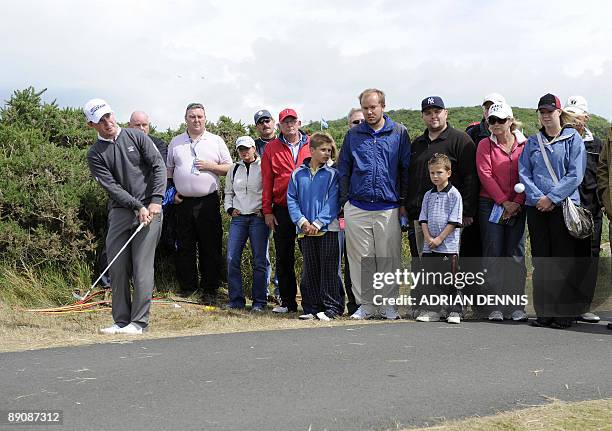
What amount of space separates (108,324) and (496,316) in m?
4.28

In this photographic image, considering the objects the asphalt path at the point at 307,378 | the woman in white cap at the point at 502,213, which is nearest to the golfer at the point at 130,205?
the asphalt path at the point at 307,378

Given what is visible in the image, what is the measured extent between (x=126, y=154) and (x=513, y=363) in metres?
4.36

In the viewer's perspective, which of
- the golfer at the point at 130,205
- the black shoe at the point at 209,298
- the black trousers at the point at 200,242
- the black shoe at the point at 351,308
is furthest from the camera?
the black shoe at the point at 209,298

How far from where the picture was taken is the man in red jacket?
9508 mm

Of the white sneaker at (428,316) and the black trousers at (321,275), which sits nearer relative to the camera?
the white sneaker at (428,316)

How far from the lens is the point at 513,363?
6.41 m

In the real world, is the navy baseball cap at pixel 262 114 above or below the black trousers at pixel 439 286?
above

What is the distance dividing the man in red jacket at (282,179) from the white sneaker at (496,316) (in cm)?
247

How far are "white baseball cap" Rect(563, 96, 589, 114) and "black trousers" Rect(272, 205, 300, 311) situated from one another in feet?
11.6

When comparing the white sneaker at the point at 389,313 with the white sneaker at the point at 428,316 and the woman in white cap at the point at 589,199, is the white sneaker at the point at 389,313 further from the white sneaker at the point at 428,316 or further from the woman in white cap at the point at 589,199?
the woman in white cap at the point at 589,199

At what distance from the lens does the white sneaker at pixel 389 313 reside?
8828mm

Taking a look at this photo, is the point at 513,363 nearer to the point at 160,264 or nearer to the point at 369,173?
the point at 369,173

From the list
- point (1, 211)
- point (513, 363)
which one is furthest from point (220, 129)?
point (513, 363)

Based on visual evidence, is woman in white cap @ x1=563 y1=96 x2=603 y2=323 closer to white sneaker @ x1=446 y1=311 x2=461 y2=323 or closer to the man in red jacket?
white sneaker @ x1=446 y1=311 x2=461 y2=323
